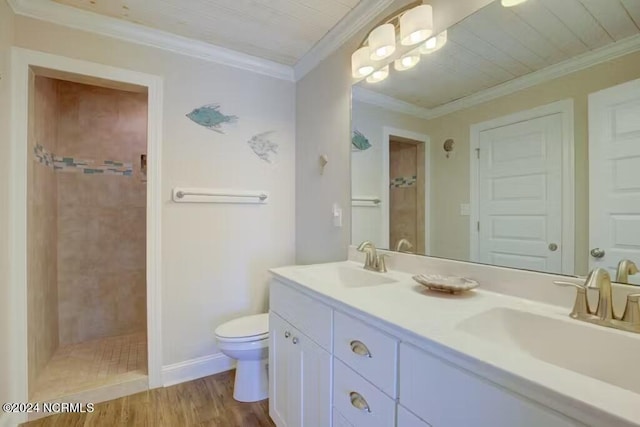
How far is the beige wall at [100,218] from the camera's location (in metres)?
2.53

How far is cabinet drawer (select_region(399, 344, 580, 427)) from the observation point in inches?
22.0

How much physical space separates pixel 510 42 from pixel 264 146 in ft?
5.43

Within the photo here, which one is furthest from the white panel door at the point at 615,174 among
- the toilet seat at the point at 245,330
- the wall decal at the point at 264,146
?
the wall decal at the point at 264,146

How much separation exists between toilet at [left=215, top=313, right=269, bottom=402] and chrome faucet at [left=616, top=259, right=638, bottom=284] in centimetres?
159

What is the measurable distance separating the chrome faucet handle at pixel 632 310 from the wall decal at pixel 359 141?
1.30 m

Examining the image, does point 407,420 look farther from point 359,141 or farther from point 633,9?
point 359,141

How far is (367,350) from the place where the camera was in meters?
0.92

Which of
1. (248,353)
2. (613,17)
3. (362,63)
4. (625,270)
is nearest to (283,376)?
(248,353)

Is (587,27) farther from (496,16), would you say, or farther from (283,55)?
(283,55)

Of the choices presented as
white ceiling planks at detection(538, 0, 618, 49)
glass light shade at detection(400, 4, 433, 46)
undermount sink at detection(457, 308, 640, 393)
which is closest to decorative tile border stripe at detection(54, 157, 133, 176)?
glass light shade at detection(400, 4, 433, 46)

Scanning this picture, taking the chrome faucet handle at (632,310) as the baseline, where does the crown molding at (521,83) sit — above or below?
above

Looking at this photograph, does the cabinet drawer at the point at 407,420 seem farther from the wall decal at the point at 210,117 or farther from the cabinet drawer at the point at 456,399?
the wall decal at the point at 210,117

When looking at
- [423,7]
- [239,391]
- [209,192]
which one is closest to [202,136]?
[209,192]

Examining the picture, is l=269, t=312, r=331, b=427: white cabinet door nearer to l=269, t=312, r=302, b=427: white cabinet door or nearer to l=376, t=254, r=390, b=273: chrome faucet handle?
l=269, t=312, r=302, b=427: white cabinet door
